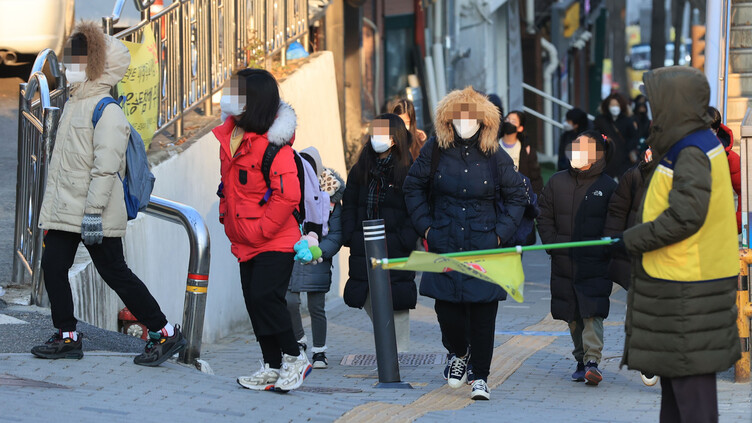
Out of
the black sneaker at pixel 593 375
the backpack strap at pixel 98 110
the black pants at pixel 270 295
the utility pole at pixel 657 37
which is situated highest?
the utility pole at pixel 657 37

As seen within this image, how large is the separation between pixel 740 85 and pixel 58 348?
899cm

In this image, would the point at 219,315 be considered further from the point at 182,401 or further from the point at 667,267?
the point at 667,267

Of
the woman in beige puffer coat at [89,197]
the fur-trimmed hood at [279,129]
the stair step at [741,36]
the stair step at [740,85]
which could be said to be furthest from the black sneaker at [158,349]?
the stair step at [741,36]

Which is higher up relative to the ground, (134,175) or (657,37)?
(657,37)

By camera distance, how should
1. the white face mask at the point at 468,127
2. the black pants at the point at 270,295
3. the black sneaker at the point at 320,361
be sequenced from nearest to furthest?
the black pants at the point at 270,295, the white face mask at the point at 468,127, the black sneaker at the point at 320,361

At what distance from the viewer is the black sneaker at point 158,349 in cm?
646

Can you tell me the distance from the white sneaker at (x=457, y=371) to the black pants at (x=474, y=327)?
79 millimetres

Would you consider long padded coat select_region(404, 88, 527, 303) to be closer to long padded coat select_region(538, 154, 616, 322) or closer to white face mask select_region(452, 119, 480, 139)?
white face mask select_region(452, 119, 480, 139)

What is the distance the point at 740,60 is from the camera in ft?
43.0

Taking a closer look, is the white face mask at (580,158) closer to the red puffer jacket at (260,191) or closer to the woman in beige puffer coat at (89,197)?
the red puffer jacket at (260,191)

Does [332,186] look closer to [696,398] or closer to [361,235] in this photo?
[361,235]

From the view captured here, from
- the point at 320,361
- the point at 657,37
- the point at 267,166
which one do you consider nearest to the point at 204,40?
the point at 320,361

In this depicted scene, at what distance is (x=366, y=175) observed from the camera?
8.09m

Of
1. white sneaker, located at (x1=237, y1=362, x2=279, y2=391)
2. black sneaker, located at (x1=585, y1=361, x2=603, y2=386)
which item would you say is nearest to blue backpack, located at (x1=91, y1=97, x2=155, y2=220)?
white sneaker, located at (x1=237, y1=362, x2=279, y2=391)
